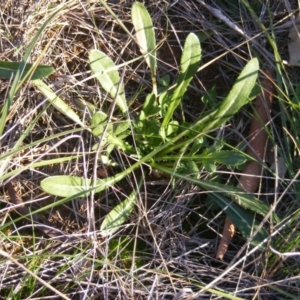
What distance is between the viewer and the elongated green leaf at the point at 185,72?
1670mm

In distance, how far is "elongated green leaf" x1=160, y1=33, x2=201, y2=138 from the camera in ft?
5.48

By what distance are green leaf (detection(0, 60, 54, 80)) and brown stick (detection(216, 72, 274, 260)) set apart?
68 cm

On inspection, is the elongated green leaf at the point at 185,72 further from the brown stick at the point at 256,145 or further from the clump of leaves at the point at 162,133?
the brown stick at the point at 256,145

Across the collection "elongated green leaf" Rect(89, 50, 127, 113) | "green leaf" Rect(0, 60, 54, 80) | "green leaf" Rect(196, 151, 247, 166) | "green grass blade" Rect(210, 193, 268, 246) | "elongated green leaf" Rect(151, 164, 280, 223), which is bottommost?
"green grass blade" Rect(210, 193, 268, 246)

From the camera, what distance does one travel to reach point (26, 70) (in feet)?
5.21

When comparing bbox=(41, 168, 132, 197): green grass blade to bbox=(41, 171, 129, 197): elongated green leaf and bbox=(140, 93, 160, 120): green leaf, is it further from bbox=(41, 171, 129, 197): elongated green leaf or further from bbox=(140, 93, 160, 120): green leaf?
bbox=(140, 93, 160, 120): green leaf

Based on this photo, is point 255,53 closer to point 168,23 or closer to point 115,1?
point 168,23

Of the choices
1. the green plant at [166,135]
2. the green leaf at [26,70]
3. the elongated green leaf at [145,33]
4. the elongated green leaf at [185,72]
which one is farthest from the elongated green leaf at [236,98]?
the green leaf at [26,70]

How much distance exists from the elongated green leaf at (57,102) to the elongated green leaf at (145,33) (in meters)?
0.28

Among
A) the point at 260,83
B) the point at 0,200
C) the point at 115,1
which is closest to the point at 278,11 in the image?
the point at 260,83

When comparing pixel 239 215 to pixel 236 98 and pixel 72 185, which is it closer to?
pixel 236 98

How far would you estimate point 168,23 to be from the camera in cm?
184

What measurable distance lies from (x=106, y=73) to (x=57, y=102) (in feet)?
0.60

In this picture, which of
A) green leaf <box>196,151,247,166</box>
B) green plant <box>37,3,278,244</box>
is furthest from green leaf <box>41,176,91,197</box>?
green leaf <box>196,151,247,166</box>
